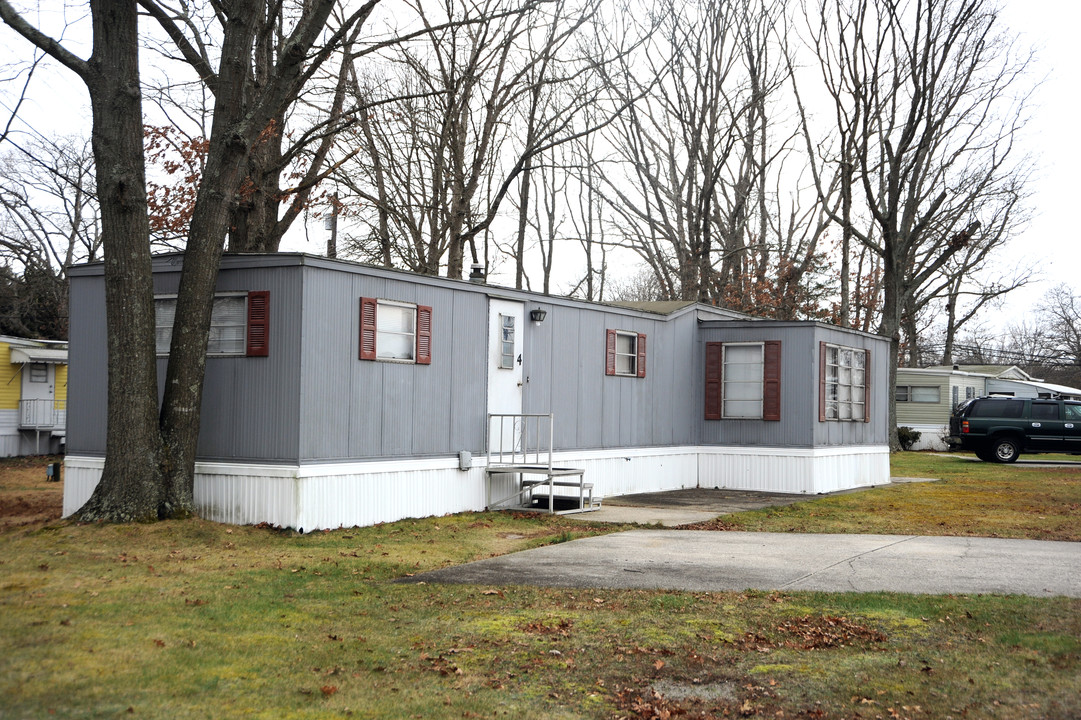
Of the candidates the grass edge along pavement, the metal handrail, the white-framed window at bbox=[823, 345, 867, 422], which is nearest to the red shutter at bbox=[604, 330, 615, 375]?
the metal handrail

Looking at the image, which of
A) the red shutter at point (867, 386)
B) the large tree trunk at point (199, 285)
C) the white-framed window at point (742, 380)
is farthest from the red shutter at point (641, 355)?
the large tree trunk at point (199, 285)

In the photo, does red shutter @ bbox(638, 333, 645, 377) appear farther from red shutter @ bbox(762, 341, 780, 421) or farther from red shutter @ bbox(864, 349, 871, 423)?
red shutter @ bbox(864, 349, 871, 423)

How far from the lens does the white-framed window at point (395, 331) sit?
42.9 ft

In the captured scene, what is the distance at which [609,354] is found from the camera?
1734 cm

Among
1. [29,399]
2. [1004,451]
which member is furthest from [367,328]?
[1004,451]

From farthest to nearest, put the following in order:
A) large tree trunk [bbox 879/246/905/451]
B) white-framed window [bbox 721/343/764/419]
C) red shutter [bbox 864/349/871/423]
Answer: large tree trunk [bbox 879/246/905/451] → red shutter [bbox 864/349/871/423] → white-framed window [bbox 721/343/764/419]

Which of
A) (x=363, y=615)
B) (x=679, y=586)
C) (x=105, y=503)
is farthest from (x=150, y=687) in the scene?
(x=105, y=503)

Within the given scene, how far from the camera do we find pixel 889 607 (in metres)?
8.02

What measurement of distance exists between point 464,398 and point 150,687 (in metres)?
8.99

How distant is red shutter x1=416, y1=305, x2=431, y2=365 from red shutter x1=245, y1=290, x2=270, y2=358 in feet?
6.71

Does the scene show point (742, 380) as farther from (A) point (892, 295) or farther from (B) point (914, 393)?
(B) point (914, 393)

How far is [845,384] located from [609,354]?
17.6 feet

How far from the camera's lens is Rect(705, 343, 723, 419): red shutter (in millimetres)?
19469

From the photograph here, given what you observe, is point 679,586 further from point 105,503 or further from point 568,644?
point 105,503
